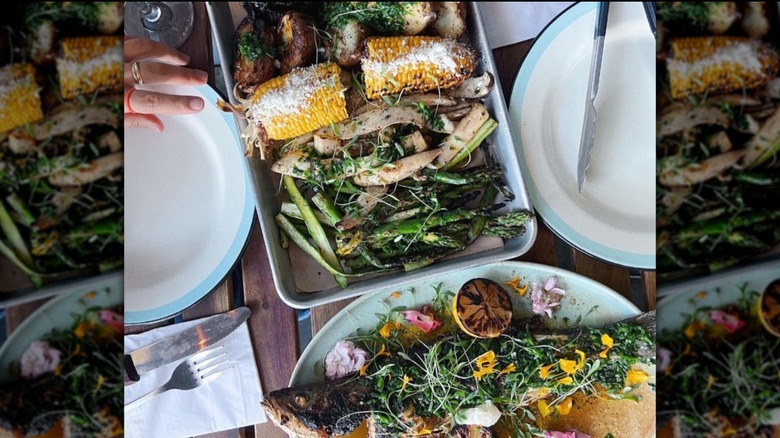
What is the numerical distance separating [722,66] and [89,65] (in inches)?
17.0

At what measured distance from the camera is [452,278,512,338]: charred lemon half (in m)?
0.75

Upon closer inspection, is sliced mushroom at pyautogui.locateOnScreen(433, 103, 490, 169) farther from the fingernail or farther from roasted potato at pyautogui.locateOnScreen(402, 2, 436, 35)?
the fingernail

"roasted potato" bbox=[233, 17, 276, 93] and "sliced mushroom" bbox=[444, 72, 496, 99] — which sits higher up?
"roasted potato" bbox=[233, 17, 276, 93]

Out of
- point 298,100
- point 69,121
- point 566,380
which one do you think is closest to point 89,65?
point 69,121

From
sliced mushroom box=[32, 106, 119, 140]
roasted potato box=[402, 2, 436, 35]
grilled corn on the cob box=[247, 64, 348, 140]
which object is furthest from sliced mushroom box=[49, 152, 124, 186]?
roasted potato box=[402, 2, 436, 35]

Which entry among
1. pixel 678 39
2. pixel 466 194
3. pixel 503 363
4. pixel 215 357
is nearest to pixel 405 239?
pixel 466 194

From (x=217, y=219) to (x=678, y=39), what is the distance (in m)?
0.61

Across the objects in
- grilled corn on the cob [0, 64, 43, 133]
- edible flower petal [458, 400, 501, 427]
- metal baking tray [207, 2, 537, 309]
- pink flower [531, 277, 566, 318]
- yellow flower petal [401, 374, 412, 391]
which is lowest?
edible flower petal [458, 400, 501, 427]

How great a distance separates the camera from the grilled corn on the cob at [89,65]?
326mm

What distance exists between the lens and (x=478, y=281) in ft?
2.49

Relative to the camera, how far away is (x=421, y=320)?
0.77 meters

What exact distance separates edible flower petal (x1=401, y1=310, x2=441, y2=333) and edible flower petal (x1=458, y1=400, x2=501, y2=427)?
124mm

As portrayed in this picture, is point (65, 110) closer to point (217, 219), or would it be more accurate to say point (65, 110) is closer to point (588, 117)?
point (217, 219)

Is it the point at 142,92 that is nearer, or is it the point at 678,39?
the point at 678,39
